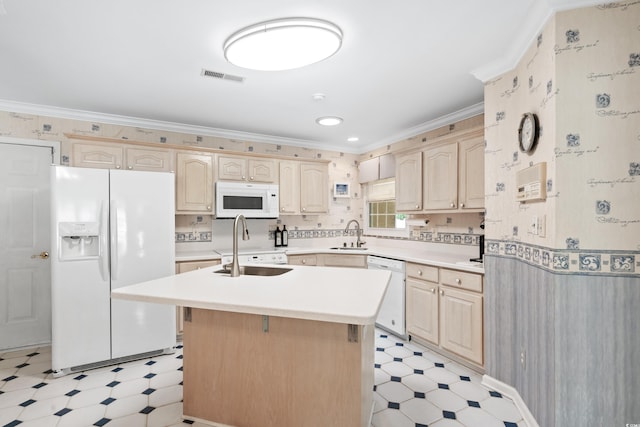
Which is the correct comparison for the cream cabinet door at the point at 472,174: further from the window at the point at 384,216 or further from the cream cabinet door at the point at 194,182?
the cream cabinet door at the point at 194,182

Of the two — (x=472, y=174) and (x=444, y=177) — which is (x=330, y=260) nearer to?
(x=444, y=177)

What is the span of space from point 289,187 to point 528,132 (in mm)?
2869

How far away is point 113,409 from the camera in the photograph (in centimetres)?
221

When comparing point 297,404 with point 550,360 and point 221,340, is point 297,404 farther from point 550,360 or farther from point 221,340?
point 550,360

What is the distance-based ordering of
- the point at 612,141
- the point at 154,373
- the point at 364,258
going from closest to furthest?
1. the point at 612,141
2. the point at 154,373
3. the point at 364,258

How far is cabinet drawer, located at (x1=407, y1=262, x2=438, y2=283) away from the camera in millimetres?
3074

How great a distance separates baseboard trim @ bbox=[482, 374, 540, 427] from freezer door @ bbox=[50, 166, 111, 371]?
316 cm

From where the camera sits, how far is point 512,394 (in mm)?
2314

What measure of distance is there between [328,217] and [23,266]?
360cm

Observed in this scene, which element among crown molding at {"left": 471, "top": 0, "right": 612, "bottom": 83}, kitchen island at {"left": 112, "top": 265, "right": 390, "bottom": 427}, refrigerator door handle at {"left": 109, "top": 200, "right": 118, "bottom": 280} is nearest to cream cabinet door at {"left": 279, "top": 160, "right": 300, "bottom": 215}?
refrigerator door handle at {"left": 109, "top": 200, "right": 118, "bottom": 280}

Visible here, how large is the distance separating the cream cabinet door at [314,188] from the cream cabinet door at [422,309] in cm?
169

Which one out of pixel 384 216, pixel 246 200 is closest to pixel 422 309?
pixel 384 216

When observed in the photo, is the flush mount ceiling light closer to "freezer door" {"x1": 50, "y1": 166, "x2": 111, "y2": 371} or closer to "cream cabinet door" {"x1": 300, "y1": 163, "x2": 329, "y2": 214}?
"freezer door" {"x1": 50, "y1": 166, "x2": 111, "y2": 371}

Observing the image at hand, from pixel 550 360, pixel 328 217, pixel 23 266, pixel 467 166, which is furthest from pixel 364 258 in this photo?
pixel 23 266
